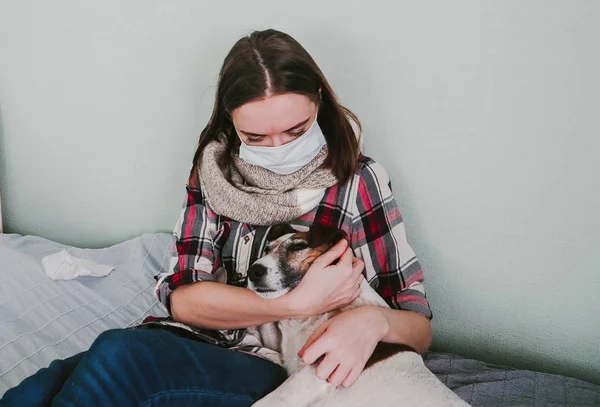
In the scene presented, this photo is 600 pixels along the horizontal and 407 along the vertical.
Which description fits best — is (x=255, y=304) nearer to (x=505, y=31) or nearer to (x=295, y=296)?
(x=295, y=296)

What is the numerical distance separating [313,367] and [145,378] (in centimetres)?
33

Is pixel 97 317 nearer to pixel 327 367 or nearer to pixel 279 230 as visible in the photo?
pixel 279 230

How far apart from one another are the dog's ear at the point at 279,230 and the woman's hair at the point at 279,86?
0.18 m

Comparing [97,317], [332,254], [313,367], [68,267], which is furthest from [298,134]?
[68,267]

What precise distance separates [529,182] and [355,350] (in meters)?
0.66

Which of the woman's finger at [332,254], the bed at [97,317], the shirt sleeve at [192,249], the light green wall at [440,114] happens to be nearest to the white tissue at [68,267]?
the bed at [97,317]

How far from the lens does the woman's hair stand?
1.09 meters

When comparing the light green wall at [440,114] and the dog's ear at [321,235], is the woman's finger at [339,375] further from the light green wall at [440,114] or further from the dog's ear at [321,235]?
the light green wall at [440,114]

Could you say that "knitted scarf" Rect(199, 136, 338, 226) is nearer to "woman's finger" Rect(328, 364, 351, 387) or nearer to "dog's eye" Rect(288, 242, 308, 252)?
"dog's eye" Rect(288, 242, 308, 252)

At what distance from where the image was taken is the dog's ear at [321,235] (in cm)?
118

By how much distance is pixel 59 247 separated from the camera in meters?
1.94

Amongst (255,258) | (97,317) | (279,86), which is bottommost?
(97,317)

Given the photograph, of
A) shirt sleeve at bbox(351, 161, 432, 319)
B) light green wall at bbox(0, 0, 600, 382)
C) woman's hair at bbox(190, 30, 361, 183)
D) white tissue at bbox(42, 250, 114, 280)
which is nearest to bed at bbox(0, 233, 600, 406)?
white tissue at bbox(42, 250, 114, 280)

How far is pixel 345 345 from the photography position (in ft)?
3.31
